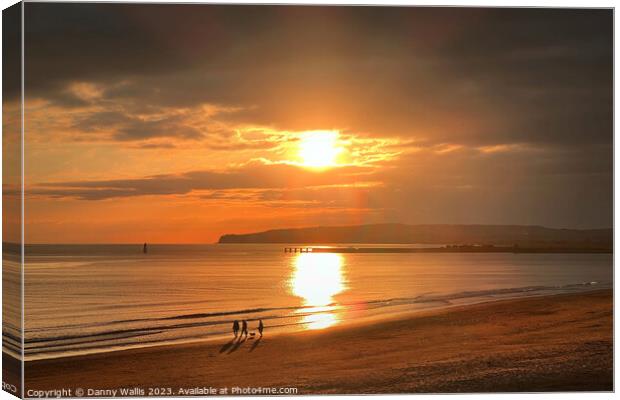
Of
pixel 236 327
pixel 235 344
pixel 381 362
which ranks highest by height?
pixel 236 327

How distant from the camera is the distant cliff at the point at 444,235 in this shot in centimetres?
828

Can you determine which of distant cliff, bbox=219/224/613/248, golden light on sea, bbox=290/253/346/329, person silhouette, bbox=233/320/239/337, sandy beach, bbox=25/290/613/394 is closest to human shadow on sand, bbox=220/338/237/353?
sandy beach, bbox=25/290/613/394

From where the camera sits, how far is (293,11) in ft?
25.5

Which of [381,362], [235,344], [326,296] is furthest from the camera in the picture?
[326,296]

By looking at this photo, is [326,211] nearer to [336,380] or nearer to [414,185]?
[414,185]

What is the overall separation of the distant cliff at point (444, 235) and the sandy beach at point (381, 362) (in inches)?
27.4

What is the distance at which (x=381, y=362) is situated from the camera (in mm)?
7855

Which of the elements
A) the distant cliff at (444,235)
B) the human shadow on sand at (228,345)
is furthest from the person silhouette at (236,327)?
the distant cliff at (444,235)

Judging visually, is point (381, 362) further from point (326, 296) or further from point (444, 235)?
point (326, 296)

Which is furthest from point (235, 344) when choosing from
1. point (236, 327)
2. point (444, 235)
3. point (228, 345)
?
point (444, 235)

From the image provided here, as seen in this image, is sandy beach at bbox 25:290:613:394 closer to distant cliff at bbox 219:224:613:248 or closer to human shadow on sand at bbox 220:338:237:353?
human shadow on sand at bbox 220:338:237:353

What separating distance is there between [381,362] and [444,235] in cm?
146

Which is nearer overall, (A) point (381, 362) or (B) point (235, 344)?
(A) point (381, 362)

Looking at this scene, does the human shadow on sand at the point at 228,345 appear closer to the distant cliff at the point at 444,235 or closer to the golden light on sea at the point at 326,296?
the golden light on sea at the point at 326,296
